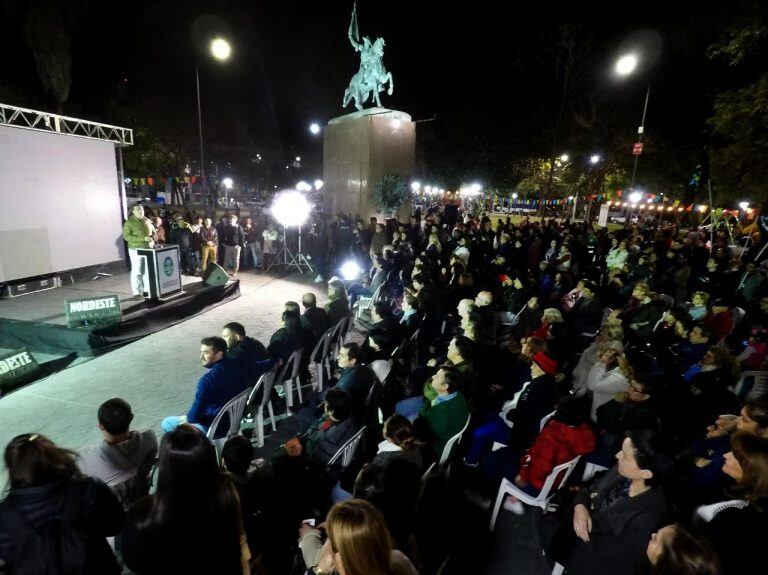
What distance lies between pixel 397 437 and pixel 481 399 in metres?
1.77

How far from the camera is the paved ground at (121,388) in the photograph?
14.9 ft

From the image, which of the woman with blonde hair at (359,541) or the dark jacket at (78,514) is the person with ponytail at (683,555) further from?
the dark jacket at (78,514)

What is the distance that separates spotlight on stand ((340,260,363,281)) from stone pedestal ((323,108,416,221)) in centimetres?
408

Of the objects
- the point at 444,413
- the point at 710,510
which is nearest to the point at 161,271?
the point at 444,413

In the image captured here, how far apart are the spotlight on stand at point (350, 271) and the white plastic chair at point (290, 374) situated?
625 cm

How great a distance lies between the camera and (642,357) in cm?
389

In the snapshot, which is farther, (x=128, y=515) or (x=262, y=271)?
(x=262, y=271)

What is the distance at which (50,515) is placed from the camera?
1.80 m

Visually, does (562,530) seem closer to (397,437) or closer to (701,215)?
(397,437)

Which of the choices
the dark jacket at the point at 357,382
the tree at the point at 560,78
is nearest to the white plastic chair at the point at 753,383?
the dark jacket at the point at 357,382

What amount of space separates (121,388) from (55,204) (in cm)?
622

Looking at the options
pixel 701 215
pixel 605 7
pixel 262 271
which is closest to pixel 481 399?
pixel 262 271

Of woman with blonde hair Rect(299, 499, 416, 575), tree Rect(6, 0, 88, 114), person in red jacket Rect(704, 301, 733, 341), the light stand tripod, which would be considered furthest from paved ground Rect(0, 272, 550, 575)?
tree Rect(6, 0, 88, 114)

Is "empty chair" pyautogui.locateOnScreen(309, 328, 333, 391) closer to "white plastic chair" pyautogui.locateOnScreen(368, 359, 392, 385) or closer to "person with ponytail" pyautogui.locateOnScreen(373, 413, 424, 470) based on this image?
"white plastic chair" pyautogui.locateOnScreen(368, 359, 392, 385)
